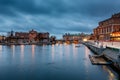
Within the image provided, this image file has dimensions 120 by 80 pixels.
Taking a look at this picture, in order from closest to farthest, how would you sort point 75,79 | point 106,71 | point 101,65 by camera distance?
point 75,79 < point 106,71 < point 101,65

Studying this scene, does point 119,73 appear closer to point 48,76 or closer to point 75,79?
point 75,79

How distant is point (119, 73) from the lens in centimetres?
3272

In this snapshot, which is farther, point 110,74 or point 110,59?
point 110,59

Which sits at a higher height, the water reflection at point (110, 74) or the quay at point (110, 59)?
the quay at point (110, 59)

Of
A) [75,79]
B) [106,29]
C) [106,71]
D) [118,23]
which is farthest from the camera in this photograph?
[106,29]

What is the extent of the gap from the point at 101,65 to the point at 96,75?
8.30 m

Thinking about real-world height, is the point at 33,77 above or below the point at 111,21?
below

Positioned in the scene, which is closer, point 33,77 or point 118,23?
point 33,77

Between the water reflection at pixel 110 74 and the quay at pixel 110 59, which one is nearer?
the water reflection at pixel 110 74

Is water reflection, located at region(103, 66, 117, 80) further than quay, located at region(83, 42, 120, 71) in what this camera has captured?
No

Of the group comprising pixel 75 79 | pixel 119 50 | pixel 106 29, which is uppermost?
pixel 106 29

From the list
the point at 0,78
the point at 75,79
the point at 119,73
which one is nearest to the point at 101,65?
the point at 119,73

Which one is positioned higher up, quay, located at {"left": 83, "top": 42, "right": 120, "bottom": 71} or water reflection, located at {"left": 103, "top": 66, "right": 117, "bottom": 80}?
quay, located at {"left": 83, "top": 42, "right": 120, "bottom": 71}

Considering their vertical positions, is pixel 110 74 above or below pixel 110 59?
below
